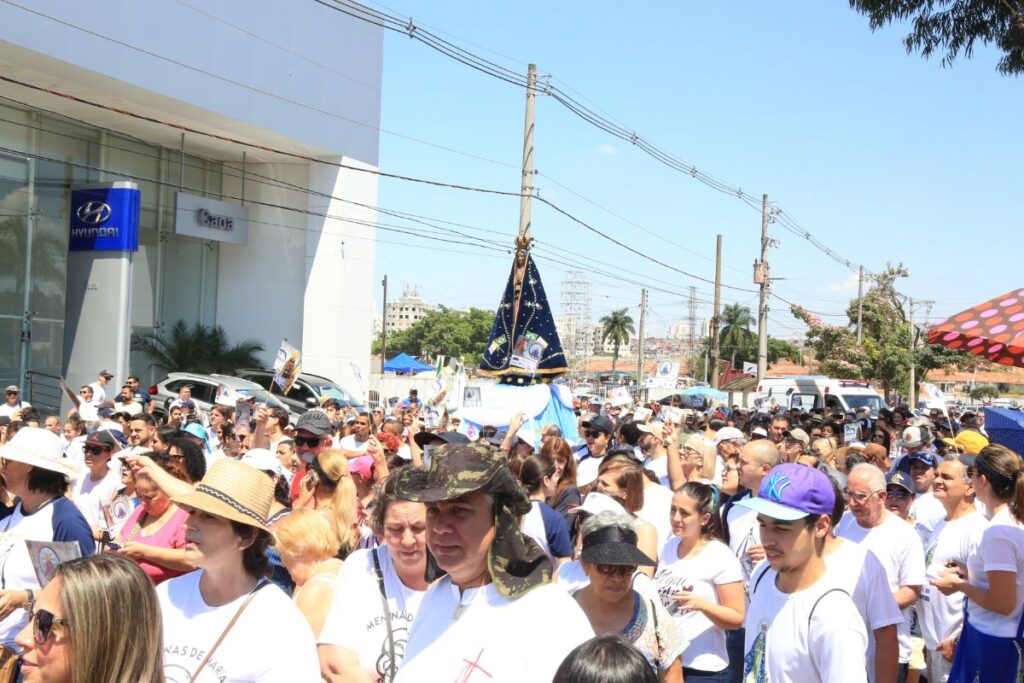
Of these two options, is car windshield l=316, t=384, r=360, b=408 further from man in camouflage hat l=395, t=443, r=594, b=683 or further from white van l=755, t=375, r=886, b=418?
man in camouflage hat l=395, t=443, r=594, b=683

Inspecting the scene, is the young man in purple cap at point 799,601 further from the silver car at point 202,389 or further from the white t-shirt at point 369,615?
the silver car at point 202,389

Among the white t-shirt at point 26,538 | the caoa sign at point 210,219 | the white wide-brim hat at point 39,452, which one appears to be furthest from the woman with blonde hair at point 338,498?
the caoa sign at point 210,219

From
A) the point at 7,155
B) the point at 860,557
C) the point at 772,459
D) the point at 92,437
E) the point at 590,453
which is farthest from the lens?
the point at 7,155

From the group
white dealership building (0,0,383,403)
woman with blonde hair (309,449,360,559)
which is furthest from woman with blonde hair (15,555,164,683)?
white dealership building (0,0,383,403)

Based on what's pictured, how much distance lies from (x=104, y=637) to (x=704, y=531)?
10.8 ft

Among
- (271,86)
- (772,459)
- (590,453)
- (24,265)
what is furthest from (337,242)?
(772,459)

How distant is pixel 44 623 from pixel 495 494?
4.01 ft

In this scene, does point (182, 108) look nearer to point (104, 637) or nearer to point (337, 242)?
point (337, 242)

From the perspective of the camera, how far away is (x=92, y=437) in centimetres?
735

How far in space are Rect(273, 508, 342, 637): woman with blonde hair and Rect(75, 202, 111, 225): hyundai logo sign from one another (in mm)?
26769

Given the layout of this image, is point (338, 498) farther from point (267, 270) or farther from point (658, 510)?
point (267, 270)

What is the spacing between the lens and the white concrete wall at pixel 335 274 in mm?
34375

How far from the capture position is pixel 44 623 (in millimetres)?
2617

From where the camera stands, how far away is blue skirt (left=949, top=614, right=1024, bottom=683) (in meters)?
4.90
